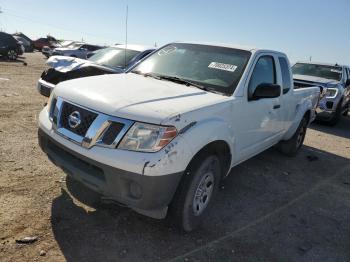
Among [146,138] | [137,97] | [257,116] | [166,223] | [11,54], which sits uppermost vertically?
[137,97]

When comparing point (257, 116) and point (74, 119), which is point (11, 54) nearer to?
point (257, 116)

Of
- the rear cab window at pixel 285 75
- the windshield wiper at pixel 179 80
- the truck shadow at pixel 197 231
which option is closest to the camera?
the truck shadow at pixel 197 231

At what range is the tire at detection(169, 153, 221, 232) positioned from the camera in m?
3.37

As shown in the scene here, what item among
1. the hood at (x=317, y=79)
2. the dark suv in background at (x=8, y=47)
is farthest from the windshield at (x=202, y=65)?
the dark suv in background at (x=8, y=47)

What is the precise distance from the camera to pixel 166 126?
9.93 feet

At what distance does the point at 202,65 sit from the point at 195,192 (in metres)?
1.68

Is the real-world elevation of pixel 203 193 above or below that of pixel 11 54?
above

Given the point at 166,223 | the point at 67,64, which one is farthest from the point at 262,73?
the point at 67,64

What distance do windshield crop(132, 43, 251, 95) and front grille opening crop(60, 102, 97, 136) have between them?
1421 mm

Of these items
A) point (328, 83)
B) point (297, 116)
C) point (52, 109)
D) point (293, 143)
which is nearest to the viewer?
point (52, 109)

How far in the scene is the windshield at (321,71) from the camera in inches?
473

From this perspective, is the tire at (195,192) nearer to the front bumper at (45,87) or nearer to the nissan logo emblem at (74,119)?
the nissan logo emblem at (74,119)

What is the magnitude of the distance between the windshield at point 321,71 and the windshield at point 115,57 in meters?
6.14

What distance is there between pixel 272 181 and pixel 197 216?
7.38 ft
